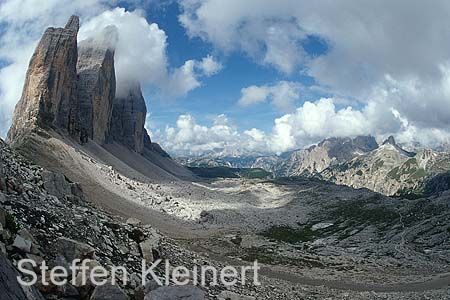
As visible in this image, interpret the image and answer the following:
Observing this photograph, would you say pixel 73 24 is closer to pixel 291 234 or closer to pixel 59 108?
pixel 59 108

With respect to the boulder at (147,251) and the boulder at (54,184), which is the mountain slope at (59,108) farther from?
the boulder at (147,251)

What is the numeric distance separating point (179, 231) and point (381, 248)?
38.6 metres

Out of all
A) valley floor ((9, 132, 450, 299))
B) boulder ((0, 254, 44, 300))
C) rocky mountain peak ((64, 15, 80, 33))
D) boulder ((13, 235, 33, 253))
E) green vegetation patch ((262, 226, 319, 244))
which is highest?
rocky mountain peak ((64, 15, 80, 33))

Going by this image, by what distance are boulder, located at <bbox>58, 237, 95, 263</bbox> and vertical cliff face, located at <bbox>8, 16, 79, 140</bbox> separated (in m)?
111

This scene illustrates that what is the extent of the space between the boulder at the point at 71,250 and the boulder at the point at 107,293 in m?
2.65

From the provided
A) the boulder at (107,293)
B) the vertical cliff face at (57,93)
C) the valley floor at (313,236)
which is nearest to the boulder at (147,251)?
the valley floor at (313,236)

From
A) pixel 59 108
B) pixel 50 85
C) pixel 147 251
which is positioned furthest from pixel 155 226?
pixel 59 108

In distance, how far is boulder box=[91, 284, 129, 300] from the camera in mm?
15297

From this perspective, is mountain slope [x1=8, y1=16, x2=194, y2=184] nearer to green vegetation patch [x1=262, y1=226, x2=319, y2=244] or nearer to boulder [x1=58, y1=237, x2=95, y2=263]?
green vegetation patch [x1=262, y1=226, x2=319, y2=244]

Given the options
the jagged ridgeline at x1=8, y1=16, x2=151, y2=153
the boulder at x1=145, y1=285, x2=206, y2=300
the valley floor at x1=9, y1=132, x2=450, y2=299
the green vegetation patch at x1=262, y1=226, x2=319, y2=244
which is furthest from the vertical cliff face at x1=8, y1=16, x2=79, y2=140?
the boulder at x1=145, y1=285, x2=206, y2=300

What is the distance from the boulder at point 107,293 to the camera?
50.2 feet

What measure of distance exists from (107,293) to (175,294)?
3.07 metres

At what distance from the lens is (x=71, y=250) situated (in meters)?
17.9

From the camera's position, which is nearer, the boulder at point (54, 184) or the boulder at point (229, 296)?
the boulder at point (229, 296)
